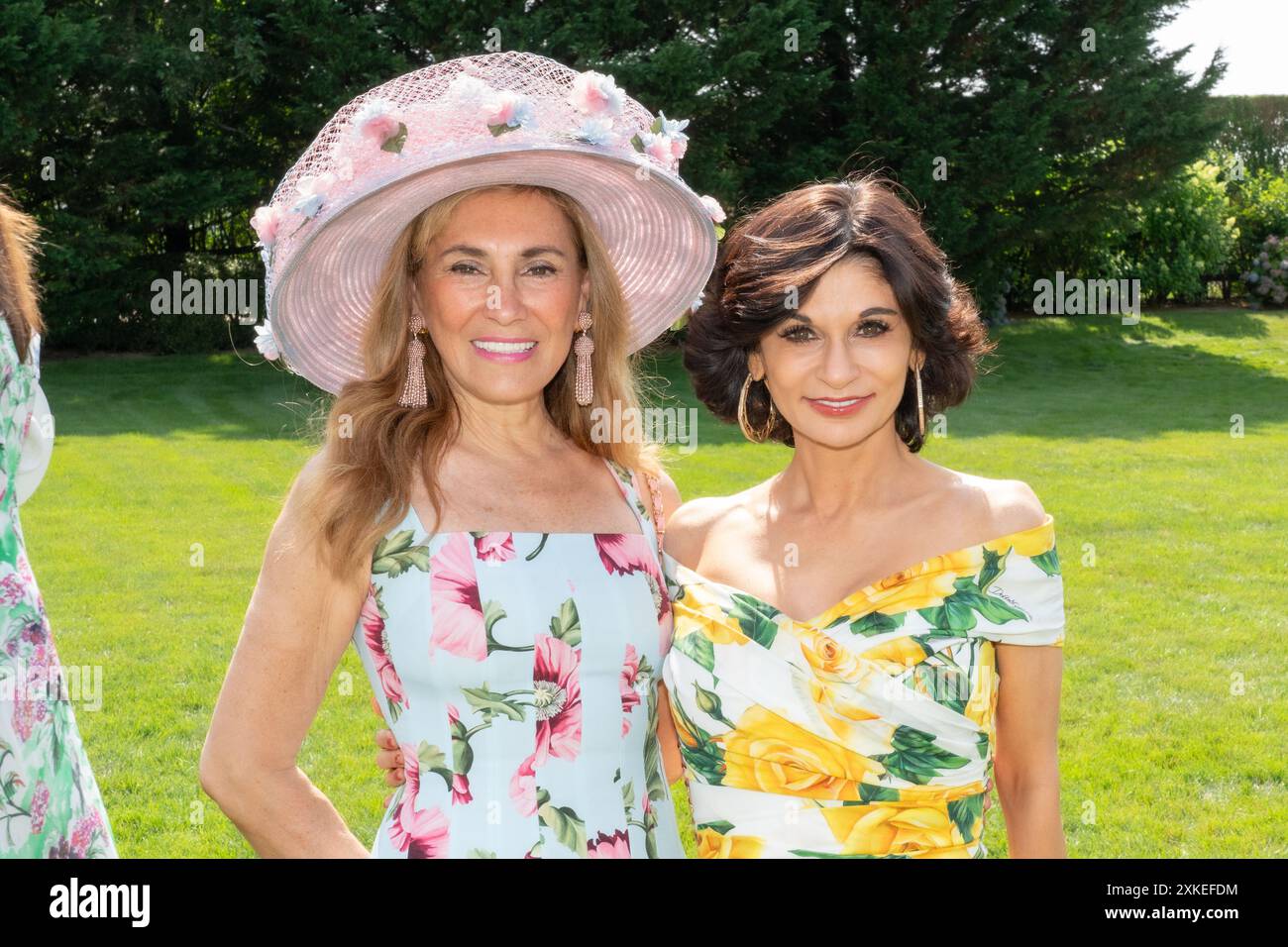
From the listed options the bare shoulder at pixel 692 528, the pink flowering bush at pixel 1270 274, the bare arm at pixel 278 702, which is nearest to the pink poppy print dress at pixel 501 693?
the bare arm at pixel 278 702

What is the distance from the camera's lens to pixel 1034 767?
2752 mm

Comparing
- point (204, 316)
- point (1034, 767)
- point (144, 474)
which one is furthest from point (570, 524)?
point (204, 316)

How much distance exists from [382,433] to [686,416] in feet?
43.1

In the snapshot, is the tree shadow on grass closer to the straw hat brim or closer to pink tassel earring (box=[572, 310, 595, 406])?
the straw hat brim

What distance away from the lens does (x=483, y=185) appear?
111 inches

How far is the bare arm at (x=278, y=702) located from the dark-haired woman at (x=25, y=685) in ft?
1.45

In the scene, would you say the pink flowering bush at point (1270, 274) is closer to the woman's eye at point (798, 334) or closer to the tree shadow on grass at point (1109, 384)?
the tree shadow on grass at point (1109, 384)

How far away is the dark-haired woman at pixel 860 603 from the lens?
104 inches

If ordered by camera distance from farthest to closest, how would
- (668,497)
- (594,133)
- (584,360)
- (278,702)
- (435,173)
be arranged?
(668,497), (584,360), (594,133), (435,173), (278,702)

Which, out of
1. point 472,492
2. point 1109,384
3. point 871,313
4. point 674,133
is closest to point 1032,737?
point 871,313

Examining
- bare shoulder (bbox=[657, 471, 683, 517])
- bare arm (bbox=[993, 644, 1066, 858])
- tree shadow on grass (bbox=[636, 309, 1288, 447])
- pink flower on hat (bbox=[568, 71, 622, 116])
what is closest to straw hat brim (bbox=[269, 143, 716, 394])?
pink flower on hat (bbox=[568, 71, 622, 116])

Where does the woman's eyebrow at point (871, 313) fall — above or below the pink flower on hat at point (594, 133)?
below

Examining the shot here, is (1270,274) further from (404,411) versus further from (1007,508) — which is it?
(404,411)

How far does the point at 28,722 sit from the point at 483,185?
1435 millimetres
